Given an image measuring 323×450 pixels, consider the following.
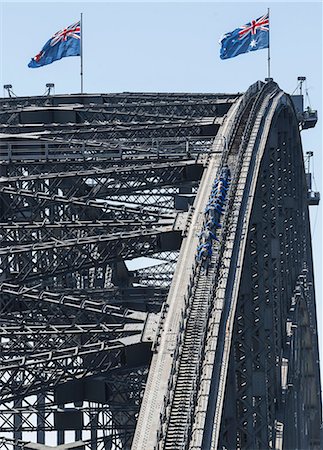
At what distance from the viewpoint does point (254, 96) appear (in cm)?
9956

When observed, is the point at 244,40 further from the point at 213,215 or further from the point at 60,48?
the point at 213,215

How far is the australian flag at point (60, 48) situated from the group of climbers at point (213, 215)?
93.0ft

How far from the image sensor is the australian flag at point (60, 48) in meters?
108

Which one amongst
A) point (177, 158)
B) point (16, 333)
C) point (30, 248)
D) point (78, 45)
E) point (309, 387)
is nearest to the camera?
point (16, 333)

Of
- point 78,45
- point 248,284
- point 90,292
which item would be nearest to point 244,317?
point 248,284

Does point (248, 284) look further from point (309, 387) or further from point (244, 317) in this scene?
point (309, 387)

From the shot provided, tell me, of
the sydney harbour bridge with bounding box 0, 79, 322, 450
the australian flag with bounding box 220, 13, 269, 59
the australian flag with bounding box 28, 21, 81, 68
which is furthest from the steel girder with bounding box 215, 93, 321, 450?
the australian flag with bounding box 28, 21, 81, 68

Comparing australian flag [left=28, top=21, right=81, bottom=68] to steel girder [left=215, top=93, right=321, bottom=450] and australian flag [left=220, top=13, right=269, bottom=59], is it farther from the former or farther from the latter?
steel girder [left=215, top=93, right=321, bottom=450]

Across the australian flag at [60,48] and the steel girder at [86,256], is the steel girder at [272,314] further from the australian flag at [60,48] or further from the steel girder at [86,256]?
the australian flag at [60,48]

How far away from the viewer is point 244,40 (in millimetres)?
110062

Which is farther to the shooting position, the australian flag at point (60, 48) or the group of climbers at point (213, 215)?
the australian flag at point (60, 48)

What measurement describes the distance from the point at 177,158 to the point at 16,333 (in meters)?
20.9

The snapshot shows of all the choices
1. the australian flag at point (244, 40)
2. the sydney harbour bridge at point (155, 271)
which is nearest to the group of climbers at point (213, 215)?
the sydney harbour bridge at point (155, 271)

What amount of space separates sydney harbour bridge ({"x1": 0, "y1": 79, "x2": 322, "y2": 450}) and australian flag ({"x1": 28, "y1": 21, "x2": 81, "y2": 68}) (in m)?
2.39
